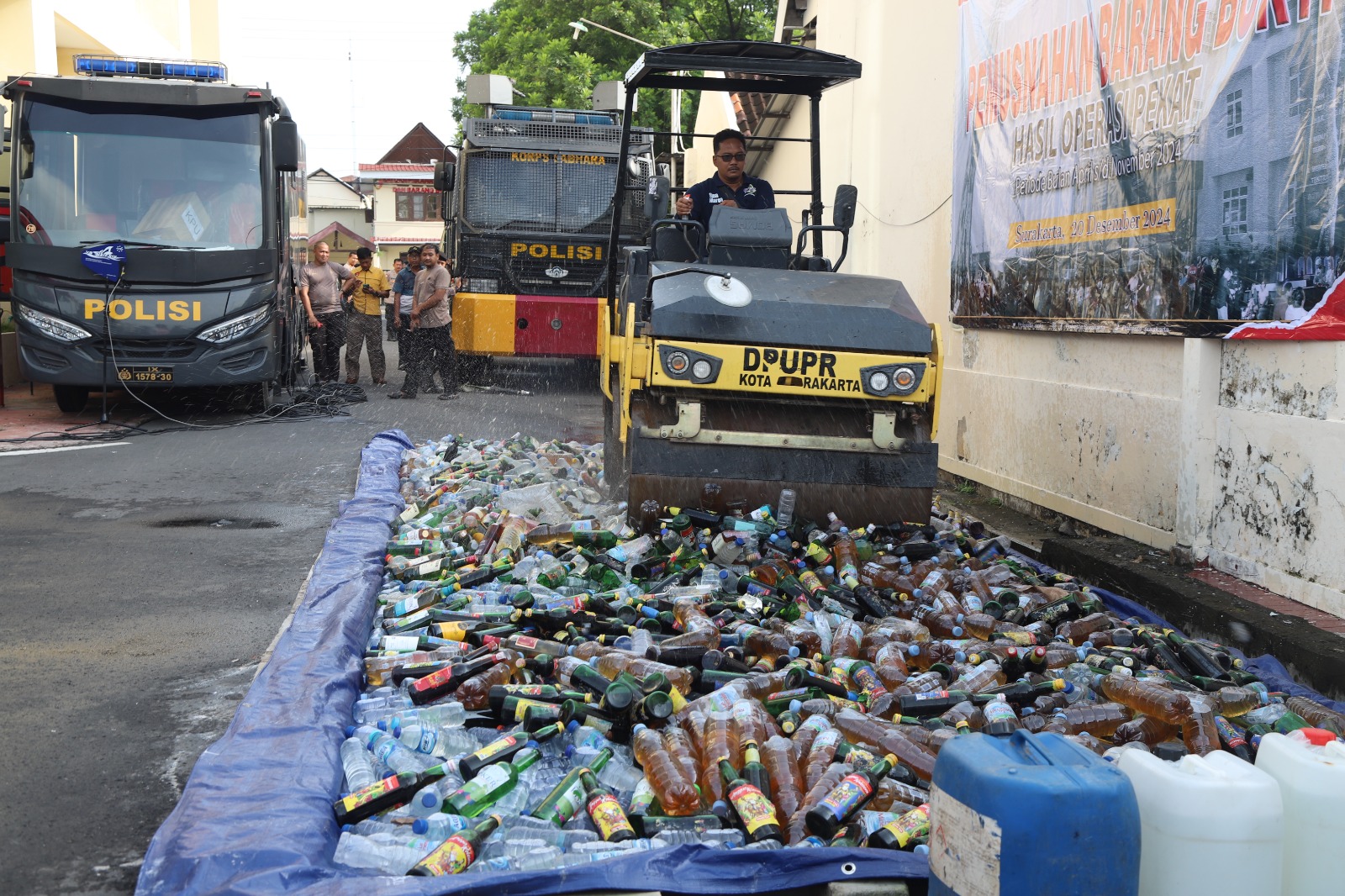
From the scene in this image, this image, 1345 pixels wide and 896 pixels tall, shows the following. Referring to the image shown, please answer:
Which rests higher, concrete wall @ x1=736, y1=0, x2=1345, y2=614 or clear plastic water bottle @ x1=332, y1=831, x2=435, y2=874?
concrete wall @ x1=736, y1=0, x2=1345, y2=614

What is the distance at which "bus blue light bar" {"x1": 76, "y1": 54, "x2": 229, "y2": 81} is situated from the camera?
1409 cm

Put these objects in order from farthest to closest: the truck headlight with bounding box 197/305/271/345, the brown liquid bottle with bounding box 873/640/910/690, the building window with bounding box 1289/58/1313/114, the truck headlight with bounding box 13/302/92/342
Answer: the truck headlight with bounding box 197/305/271/345
the truck headlight with bounding box 13/302/92/342
the building window with bounding box 1289/58/1313/114
the brown liquid bottle with bounding box 873/640/910/690

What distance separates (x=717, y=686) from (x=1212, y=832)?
8.42 ft

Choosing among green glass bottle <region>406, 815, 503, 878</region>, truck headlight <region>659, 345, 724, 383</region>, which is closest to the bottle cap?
green glass bottle <region>406, 815, 503, 878</region>

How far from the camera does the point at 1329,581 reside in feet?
19.9

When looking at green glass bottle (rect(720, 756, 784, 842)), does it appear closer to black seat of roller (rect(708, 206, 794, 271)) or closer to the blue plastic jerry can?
the blue plastic jerry can

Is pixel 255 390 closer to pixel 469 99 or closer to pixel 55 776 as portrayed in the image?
pixel 469 99

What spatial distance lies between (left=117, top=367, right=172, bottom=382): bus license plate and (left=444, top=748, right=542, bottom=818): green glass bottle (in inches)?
418

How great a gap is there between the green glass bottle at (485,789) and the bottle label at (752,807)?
74 centimetres

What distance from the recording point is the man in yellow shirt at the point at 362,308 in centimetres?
1772

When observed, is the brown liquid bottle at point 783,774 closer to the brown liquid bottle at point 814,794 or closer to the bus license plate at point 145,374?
the brown liquid bottle at point 814,794

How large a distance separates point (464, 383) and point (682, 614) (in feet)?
42.6

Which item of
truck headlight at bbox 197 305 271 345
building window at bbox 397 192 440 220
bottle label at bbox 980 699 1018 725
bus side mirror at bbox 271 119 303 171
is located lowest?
bottle label at bbox 980 699 1018 725

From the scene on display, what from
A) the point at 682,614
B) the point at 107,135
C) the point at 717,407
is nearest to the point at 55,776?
the point at 682,614
